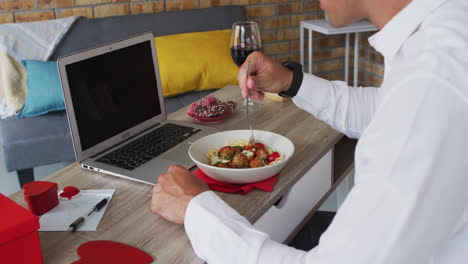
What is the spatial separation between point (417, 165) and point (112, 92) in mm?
949

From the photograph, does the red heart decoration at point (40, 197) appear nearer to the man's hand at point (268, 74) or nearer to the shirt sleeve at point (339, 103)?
the man's hand at point (268, 74)

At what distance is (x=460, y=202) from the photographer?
68cm

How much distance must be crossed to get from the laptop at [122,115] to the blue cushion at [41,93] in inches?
49.7

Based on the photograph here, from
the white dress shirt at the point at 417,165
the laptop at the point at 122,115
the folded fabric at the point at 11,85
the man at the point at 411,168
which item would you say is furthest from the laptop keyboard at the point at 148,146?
the folded fabric at the point at 11,85

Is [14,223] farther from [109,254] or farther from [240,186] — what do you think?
[240,186]

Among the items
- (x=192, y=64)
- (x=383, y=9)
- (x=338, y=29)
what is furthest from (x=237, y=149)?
(x=338, y=29)

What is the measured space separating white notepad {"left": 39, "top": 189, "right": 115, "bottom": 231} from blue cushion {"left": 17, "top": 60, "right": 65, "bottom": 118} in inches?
63.1

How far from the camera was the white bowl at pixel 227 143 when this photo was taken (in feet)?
3.58

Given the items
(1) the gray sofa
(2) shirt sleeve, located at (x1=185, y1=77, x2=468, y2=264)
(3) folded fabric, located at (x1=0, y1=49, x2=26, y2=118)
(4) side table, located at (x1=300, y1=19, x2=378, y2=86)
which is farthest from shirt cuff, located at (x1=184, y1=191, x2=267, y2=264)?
(4) side table, located at (x1=300, y1=19, x2=378, y2=86)

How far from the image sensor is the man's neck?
0.87m

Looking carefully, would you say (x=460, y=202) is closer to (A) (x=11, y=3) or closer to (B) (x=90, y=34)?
(B) (x=90, y=34)

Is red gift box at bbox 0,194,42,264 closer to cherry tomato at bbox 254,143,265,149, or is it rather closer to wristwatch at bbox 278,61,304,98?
cherry tomato at bbox 254,143,265,149

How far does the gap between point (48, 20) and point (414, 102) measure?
109 inches

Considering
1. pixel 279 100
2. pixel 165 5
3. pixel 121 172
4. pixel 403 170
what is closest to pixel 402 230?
pixel 403 170
